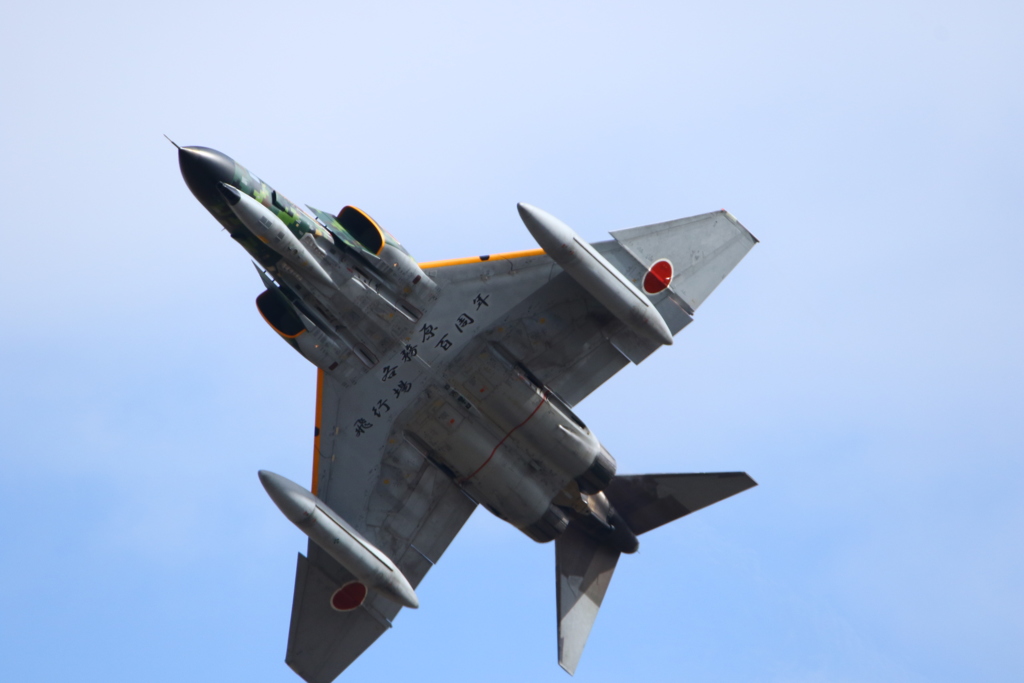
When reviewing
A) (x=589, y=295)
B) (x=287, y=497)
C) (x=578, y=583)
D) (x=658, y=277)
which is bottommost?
(x=287, y=497)

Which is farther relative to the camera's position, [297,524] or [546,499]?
[546,499]

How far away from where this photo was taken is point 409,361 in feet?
81.8

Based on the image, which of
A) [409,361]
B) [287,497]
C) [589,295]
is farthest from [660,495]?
[287,497]

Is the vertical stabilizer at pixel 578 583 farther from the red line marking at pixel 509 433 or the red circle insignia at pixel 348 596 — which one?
the red circle insignia at pixel 348 596

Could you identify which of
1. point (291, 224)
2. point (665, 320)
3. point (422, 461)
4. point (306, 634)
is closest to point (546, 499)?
point (422, 461)

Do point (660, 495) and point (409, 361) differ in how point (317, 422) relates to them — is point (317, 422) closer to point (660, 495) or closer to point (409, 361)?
point (409, 361)

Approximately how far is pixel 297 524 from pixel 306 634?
4149 mm

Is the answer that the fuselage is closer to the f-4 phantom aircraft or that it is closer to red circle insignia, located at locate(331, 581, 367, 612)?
the f-4 phantom aircraft

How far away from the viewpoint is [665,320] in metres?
25.5

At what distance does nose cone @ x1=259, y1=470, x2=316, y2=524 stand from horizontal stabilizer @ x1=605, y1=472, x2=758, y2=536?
7.16 meters

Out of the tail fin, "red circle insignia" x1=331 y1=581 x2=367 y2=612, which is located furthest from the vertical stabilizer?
"red circle insignia" x1=331 y1=581 x2=367 y2=612

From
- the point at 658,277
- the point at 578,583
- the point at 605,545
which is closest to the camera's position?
the point at 658,277

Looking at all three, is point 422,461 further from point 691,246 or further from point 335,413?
point 691,246

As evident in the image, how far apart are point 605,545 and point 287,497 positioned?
787 cm
